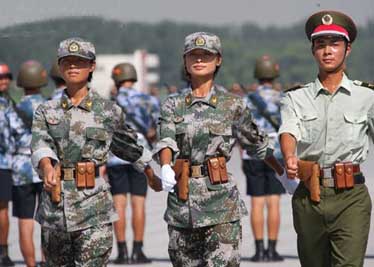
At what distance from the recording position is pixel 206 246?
9.00 metres

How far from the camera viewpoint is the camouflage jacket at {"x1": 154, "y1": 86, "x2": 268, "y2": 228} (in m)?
9.01

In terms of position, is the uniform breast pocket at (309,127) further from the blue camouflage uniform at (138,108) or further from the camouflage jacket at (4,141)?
the blue camouflage uniform at (138,108)

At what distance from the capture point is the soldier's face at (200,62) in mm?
9133

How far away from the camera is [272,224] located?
45.8 ft

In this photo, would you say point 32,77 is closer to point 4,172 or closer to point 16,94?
point 4,172

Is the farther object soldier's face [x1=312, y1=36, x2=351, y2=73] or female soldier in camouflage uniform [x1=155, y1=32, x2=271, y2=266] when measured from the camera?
female soldier in camouflage uniform [x1=155, y1=32, x2=271, y2=266]

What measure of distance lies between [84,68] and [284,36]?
2921 cm

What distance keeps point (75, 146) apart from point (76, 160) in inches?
3.2

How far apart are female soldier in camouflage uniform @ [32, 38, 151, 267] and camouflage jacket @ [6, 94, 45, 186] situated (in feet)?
13.1

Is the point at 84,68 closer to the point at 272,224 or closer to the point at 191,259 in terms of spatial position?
the point at 191,259

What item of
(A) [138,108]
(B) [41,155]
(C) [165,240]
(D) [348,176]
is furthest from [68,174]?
(C) [165,240]

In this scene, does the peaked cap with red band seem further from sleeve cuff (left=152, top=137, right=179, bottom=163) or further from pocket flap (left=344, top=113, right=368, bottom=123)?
sleeve cuff (left=152, top=137, right=179, bottom=163)

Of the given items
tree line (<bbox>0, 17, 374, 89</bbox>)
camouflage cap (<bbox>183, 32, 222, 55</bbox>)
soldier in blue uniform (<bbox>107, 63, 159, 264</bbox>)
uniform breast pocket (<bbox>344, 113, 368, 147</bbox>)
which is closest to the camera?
uniform breast pocket (<bbox>344, 113, 368, 147</bbox>)

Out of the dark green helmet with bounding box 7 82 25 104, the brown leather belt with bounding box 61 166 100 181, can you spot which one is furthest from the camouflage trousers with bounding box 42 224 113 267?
the dark green helmet with bounding box 7 82 25 104
